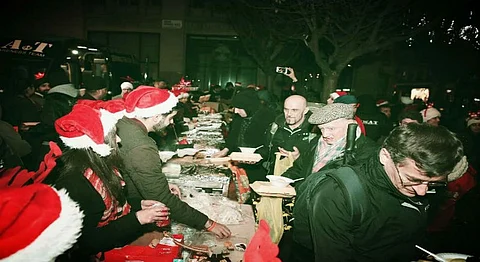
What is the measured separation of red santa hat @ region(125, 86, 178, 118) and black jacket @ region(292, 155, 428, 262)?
2078mm

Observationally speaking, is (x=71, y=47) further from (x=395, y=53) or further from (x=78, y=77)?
(x=395, y=53)

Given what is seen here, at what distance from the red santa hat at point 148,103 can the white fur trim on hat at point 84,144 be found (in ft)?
3.56

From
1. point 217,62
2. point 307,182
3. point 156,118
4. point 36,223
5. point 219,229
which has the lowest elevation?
point 219,229

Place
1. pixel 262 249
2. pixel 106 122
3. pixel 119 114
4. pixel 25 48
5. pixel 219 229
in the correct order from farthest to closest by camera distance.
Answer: pixel 25 48
pixel 119 114
pixel 219 229
pixel 106 122
pixel 262 249

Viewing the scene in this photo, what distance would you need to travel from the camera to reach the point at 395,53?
25516mm

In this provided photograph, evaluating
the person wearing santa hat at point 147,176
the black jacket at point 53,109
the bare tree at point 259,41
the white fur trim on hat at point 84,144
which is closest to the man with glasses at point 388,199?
the person wearing santa hat at point 147,176

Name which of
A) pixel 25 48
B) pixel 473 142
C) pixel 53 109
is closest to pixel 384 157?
pixel 473 142

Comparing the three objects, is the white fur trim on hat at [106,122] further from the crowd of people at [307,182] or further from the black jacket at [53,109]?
the black jacket at [53,109]

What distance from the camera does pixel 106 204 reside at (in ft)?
8.57

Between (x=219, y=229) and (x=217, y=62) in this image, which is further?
(x=217, y=62)

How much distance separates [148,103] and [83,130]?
1239 mm

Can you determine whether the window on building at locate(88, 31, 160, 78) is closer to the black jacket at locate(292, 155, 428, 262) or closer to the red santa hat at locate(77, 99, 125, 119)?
the red santa hat at locate(77, 99, 125, 119)

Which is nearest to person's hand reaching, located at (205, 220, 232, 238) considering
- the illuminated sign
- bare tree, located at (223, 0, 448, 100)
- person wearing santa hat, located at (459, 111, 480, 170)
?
person wearing santa hat, located at (459, 111, 480, 170)

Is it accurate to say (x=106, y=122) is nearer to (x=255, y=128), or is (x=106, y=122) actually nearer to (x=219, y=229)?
(x=219, y=229)
